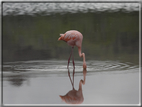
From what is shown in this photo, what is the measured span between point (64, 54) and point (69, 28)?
5388mm

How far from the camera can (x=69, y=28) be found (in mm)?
16875

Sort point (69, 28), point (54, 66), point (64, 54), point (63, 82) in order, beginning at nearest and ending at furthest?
point (63, 82)
point (54, 66)
point (64, 54)
point (69, 28)

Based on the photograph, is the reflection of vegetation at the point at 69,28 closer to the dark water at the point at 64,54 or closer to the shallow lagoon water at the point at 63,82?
the dark water at the point at 64,54

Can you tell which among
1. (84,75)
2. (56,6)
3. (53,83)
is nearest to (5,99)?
(53,83)

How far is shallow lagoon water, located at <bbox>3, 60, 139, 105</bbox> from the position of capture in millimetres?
5871

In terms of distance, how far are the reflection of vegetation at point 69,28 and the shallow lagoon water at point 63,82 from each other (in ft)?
5.15

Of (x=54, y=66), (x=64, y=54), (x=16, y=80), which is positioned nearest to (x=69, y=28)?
(x=64, y=54)

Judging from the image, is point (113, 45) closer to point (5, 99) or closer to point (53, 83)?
point (53, 83)

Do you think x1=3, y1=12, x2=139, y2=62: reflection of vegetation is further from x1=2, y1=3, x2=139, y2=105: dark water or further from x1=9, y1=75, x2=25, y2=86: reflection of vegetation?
x1=9, y1=75, x2=25, y2=86: reflection of vegetation

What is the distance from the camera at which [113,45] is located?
13336mm

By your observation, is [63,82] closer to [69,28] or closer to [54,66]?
[54,66]

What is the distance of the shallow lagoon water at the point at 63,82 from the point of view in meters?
5.87

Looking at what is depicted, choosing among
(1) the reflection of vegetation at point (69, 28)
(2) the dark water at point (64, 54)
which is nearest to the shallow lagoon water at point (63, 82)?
(2) the dark water at point (64, 54)

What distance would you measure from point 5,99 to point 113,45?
8199mm
